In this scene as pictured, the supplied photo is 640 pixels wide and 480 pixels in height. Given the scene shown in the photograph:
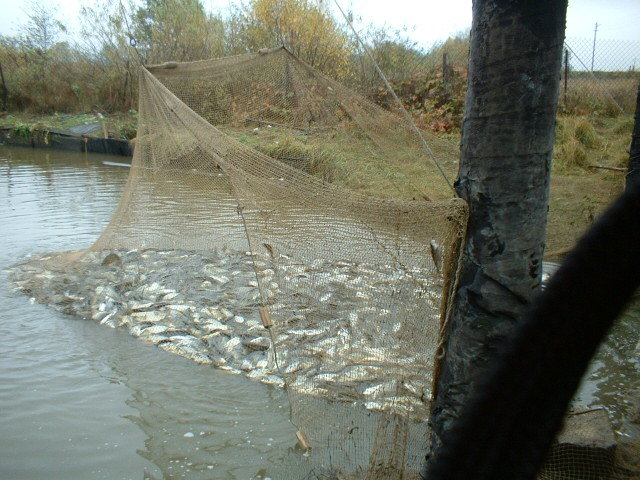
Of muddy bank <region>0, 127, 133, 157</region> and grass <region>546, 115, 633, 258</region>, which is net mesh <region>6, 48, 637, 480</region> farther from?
muddy bank <region>0, 127, 133, 157</region>

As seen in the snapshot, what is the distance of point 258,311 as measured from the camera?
4906 millimetres

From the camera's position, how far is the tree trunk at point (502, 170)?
1883 mm

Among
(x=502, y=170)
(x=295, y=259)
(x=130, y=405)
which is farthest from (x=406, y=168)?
(x=130, y=405)

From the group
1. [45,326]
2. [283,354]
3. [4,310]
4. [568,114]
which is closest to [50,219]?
[4,310]

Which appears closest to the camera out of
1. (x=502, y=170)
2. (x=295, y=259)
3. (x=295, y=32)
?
(x=502, y=170)

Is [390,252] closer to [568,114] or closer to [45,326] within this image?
[45,326]

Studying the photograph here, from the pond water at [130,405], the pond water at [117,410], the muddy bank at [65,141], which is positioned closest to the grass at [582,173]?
the pond water at [130,405]

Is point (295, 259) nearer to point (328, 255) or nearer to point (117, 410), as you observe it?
point (328, 255)

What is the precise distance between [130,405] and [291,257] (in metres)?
1.66

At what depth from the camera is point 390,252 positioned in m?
2.71

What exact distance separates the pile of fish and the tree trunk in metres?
0.55

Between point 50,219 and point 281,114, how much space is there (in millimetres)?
5961

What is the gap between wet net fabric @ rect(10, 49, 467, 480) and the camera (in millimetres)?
2676

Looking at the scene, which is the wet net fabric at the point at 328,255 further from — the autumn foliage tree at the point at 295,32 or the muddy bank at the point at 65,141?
the muddy bank at the point at 65,141
